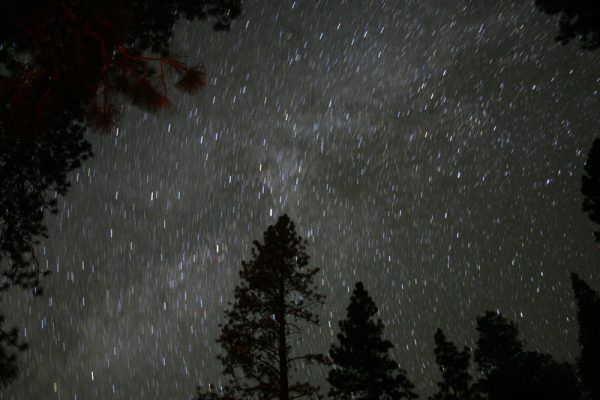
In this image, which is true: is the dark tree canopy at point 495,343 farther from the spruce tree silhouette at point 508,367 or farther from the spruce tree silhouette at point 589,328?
the spruce tree silhouette at point 589,328

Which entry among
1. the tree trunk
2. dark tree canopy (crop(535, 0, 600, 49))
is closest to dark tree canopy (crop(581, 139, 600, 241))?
dark tree canopy (crop(535, 0, 600, 49))

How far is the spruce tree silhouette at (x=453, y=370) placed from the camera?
2545 cm

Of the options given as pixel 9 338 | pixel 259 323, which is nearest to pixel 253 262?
pixel 259 323

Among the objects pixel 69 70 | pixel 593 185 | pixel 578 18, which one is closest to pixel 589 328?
pixel 593 185

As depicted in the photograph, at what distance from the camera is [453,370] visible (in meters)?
26.3

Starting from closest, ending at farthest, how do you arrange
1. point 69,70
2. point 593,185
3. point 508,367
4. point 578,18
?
point 69,70 < point 578,18 < point 593,185 < point 508,367

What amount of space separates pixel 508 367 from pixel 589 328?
6.56 metres

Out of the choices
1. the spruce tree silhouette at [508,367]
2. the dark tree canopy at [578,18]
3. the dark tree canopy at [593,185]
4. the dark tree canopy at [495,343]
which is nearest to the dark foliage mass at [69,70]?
the dark tree canopy at [578,18]

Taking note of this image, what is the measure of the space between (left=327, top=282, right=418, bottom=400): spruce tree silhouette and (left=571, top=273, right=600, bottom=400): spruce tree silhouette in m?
15.8

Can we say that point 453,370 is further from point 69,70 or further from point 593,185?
point 69,70

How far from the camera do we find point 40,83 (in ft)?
13.0

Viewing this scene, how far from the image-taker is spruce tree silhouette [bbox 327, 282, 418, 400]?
19844 millimetres

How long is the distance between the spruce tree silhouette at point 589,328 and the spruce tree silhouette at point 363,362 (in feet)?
51.9

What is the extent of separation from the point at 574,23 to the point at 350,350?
57.0 ft
